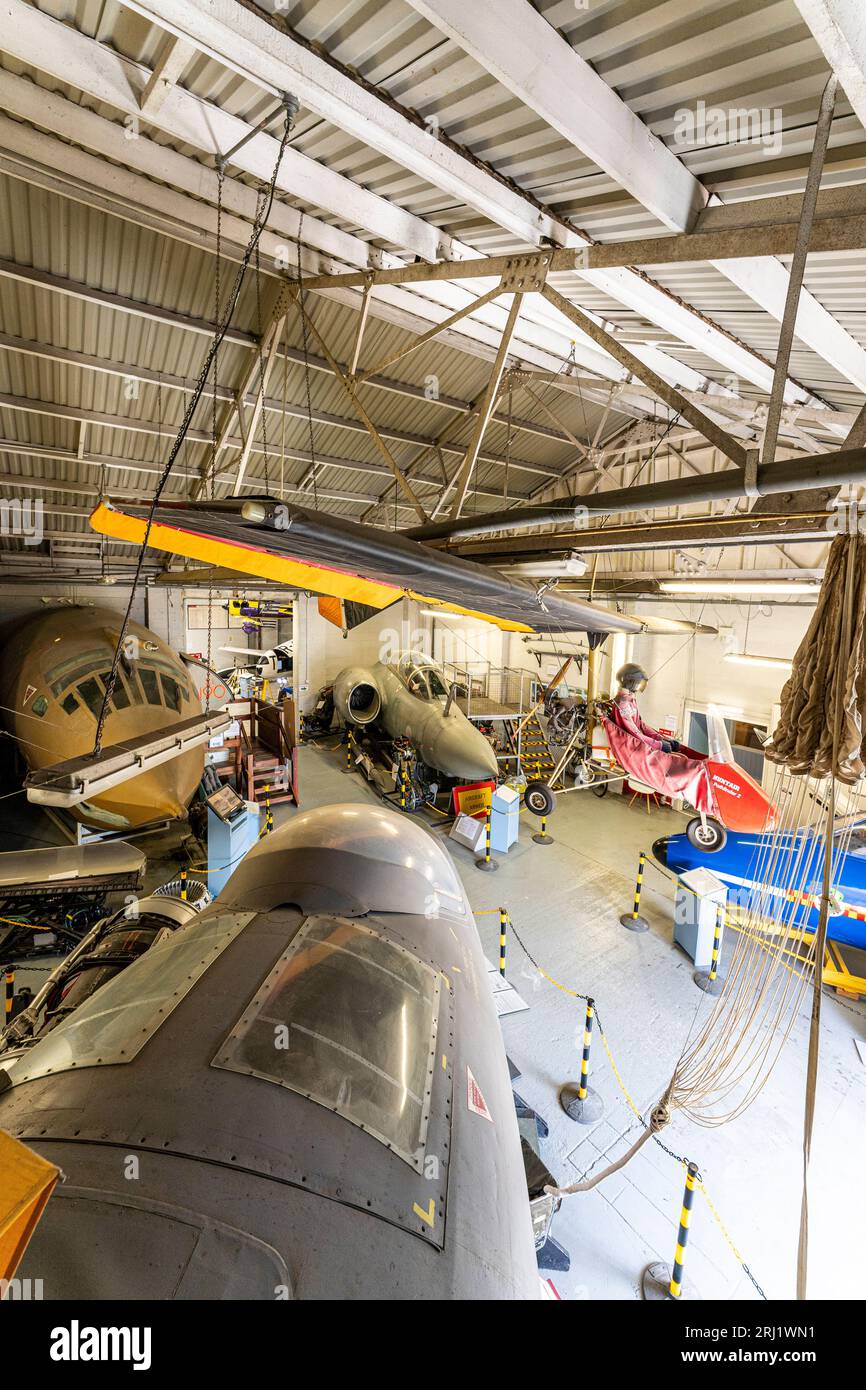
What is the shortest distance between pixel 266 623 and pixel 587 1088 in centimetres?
2523

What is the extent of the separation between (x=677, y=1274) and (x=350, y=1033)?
3.99 metres

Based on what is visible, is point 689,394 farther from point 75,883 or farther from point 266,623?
point 266,623

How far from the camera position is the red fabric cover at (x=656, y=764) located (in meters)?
7.30

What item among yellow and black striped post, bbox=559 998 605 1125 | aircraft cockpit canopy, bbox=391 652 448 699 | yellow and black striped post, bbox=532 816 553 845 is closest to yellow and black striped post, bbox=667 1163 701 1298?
yellow and black striped post, bbox=559 998 605 1125

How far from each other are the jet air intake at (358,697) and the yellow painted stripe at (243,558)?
905cm

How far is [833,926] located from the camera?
8.21 metres

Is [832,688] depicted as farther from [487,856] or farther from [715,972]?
[487,856]

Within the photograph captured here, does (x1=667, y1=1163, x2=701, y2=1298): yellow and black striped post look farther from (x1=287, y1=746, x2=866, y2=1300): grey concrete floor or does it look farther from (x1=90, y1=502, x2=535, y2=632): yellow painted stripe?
(x1=90, y1=502, x2=535, y2=632): yellow painted stripe

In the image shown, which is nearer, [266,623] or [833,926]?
[833,926]

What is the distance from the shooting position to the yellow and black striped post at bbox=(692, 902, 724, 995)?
7594 millimetres

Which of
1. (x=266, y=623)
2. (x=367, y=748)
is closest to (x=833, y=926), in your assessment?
(x=367, y=748)

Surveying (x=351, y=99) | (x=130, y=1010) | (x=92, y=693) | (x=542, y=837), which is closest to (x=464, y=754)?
(x=542, y=837)

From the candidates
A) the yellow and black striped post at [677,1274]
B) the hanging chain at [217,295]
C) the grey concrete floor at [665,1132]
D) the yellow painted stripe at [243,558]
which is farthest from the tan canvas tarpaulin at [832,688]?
the grey concrete floor at [665,1132]

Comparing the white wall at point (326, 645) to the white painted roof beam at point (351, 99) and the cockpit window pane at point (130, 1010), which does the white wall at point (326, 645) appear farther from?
the cockpit window pane at point (130, 1010)
